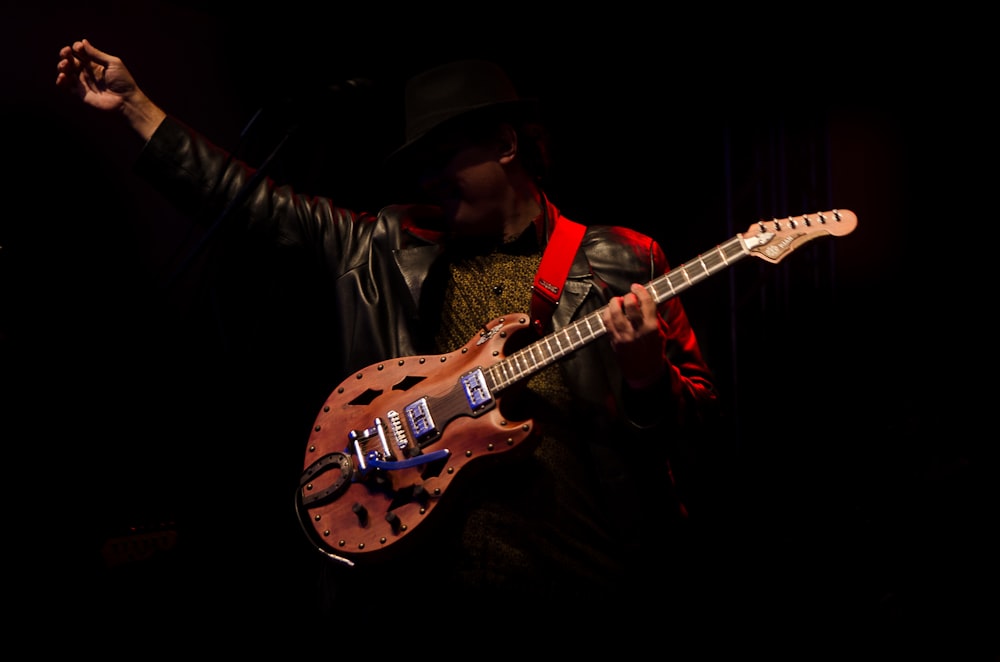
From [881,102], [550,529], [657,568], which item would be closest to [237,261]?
[550,529]

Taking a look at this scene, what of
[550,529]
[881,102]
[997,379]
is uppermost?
[881,102]

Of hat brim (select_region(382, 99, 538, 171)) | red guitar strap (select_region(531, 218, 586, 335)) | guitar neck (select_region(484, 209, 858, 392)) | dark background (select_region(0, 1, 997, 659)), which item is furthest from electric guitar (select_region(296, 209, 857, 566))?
dark background (select_region(0, 1, 997, 659))

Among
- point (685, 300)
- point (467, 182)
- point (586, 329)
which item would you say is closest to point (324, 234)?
point (467, 182)

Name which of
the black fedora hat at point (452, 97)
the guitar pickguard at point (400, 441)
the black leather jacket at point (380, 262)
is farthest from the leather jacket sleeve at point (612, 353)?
the black fedora hat at point (452, 97)

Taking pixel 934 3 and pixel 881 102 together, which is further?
pixel 881 102

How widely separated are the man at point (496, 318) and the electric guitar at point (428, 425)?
29 millimetres

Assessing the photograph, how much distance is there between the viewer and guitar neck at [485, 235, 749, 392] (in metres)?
1.95

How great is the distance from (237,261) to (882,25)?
330 centimetres

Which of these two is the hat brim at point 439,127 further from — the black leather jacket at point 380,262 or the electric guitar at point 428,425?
the electric guitar at point 428,425

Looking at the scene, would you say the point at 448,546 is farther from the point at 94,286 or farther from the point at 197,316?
the point at 94,286

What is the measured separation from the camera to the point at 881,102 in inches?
135

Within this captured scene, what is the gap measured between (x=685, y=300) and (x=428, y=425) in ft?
7.12

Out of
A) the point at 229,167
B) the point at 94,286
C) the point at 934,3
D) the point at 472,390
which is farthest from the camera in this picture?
the point at 934,3

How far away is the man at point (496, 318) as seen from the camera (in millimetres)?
2006
